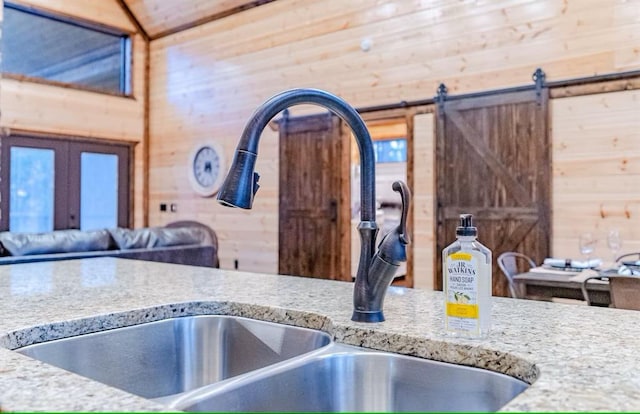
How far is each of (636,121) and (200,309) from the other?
427 cm

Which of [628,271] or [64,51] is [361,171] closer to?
[628,271]

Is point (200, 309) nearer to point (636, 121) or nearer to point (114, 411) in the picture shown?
point (114, 411)

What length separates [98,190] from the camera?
783 centimetres

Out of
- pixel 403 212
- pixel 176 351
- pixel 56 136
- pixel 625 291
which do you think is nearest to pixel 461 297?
pixel 403 212

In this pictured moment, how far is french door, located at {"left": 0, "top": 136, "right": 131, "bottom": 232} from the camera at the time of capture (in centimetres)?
697

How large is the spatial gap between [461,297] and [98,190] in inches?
302

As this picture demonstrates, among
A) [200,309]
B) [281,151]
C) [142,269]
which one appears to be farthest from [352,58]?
[200,309]

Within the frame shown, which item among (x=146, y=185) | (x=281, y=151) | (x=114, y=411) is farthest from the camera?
(x=146, y=185)

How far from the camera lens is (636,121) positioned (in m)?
4.41

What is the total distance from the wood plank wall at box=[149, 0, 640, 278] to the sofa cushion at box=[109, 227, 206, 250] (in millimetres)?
1543

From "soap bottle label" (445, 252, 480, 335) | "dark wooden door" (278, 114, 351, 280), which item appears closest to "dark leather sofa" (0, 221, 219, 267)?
"dark wooden door" (278, 114, 351, 280)

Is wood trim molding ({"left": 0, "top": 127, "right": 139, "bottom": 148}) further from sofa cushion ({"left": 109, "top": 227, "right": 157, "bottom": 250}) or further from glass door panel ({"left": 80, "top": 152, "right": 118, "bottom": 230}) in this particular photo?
sofa cushion ({"left": 109, "top": 227, "right": 157, "bottom": 250})

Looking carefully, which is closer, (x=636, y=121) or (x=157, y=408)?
(x=157, y=408)

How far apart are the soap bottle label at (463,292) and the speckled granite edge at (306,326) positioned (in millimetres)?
50
